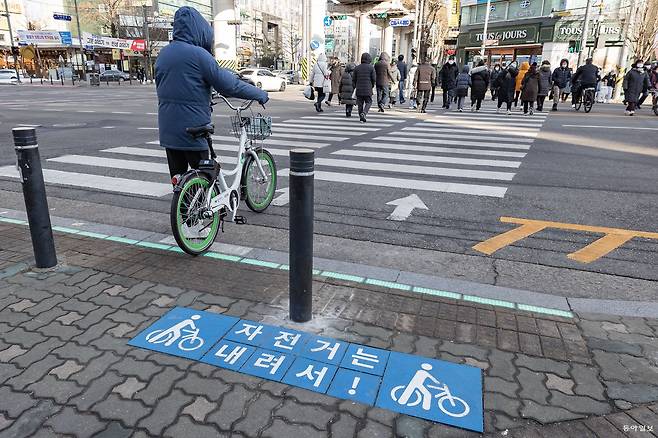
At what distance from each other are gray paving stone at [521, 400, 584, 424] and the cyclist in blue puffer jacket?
10.7 ft

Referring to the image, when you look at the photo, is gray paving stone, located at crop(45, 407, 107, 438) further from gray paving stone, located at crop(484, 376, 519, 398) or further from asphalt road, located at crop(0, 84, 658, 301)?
asphalt road, located at crop(0, 84, 658, 301)

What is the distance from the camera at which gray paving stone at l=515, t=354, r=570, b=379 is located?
2.79 m

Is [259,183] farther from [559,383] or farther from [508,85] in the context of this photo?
[508,85]

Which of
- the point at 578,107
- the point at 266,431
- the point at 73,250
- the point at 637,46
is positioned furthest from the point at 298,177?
the point at 637,46

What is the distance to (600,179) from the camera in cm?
765

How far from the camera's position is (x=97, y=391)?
2564 millimetres

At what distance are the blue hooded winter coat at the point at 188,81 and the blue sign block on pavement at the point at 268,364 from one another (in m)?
2.16

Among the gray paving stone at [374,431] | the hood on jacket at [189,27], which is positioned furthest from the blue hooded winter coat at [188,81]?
the gray paving stone at [374,431]

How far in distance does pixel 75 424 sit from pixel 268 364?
0.99m

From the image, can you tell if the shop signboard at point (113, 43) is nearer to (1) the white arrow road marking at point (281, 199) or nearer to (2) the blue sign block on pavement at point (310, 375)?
(1) the white arrow road marking at point (281, 199)

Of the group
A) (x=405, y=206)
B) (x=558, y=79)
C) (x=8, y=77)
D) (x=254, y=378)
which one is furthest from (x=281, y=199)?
(x=8, y=77)

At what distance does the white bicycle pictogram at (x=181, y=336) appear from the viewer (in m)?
2.99

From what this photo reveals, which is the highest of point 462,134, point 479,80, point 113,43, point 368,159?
point 113,43

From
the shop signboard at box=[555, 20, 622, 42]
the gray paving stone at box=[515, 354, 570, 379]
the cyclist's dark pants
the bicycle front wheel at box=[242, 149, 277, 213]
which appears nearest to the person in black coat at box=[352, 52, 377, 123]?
the bicycle front wheel at box=[242, 149, 277, 213]
